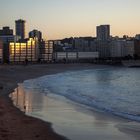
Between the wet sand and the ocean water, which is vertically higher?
the wet sand

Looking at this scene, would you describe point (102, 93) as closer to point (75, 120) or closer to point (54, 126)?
point (75, 120)

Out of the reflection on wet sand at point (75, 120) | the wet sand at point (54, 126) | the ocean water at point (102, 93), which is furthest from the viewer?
the ocean water at point (102, 93)

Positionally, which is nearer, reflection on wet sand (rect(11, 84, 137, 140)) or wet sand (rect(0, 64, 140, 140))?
wet sand (rect(0, 64, 140, 140))

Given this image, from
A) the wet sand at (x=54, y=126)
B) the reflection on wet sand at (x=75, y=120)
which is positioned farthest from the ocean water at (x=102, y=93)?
the wet sand at (x=54, y=126)

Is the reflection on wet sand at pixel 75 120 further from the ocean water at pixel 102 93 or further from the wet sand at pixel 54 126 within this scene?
the ocean water at pixel 102 93

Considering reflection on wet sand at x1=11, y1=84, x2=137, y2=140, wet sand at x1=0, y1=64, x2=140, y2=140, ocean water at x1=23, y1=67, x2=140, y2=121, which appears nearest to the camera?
wet sand at x1=0, y1=64, x2=140, y2=140

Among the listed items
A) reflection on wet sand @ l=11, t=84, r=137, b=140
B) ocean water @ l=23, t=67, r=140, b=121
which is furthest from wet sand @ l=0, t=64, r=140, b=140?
ocean water @ l=23, t=67, r=140, b=121

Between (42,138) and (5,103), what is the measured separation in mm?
11594

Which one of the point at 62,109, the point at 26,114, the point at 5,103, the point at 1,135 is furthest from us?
the point at 5,103

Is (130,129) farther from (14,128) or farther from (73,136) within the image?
(14,128)

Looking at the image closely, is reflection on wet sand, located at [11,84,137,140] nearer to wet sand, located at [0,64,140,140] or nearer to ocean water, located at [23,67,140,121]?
wet sand, located at [0,64,140,140]

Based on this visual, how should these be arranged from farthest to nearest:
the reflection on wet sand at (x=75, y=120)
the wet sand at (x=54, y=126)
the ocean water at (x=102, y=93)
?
1. the ocean water at (x=102, y=93)
2. the reflection on wet sand at (x=75, y=120)
3. the wet sand at (x=54, y=126)

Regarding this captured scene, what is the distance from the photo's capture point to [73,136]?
15.0 m

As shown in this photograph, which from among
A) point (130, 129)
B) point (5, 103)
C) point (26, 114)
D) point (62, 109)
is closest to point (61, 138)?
point (130, 129)
